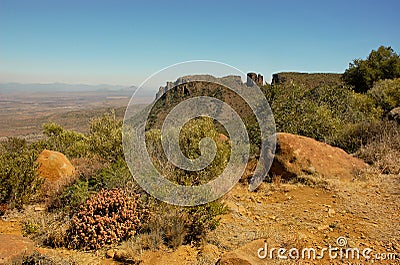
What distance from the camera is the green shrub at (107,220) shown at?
4.48 m

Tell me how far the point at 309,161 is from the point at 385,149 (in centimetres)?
236

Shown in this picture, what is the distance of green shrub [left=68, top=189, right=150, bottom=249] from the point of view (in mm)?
4484

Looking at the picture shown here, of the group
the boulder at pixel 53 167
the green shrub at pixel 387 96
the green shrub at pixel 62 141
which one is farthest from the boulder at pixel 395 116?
the green shrub at pixel 62 141

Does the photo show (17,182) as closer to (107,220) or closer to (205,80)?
(107,220)

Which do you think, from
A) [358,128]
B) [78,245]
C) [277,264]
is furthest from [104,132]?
[358,128]

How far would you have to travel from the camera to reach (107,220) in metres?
4.63

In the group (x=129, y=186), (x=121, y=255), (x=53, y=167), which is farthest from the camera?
(x=53, y=167)

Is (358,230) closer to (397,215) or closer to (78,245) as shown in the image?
(397,215)

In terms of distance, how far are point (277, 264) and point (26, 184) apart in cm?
545

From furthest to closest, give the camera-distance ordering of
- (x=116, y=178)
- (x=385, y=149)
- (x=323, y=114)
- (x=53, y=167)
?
(x=323, y=114)
(x=385, y=149)
(x=53, y=167)
(x=116, y=178)

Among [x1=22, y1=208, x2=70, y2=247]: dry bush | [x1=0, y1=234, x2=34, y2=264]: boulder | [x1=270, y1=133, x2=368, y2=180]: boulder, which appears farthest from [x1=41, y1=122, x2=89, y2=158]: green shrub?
[x1=270, y1=133, x2=368, y2=180]: boulder

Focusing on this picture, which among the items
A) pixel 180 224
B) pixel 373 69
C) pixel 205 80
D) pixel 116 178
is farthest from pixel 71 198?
pixel 373 69

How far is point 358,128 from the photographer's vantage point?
9.80 m

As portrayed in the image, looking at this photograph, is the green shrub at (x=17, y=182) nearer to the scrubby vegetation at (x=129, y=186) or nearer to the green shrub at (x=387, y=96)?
the scrubby vegetation at (x=129, y=186)
